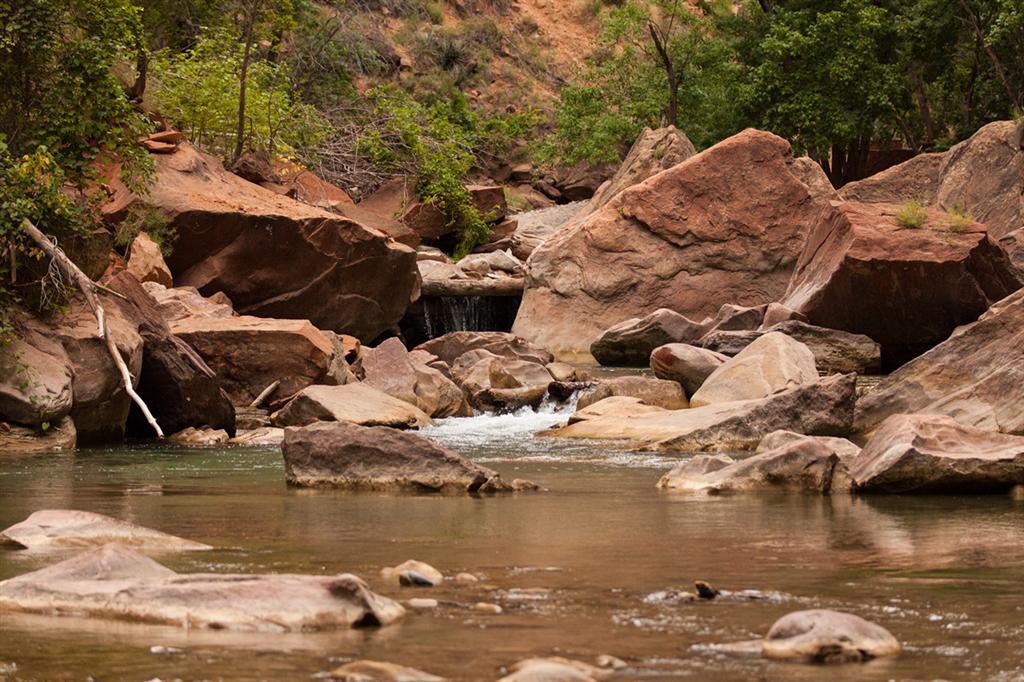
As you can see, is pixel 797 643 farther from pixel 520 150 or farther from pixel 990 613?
pixel 520 150

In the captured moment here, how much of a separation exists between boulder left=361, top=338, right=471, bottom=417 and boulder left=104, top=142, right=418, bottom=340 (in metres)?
3.89

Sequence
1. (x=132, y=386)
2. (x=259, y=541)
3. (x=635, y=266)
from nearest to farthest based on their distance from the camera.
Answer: (x=259, y=541) → (x=132, y=386) → (x=635, y=266)

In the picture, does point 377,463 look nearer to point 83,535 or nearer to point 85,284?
point 83,535

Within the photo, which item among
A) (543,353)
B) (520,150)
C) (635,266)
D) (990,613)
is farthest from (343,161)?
(990,613)

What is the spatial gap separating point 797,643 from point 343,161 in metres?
26.9

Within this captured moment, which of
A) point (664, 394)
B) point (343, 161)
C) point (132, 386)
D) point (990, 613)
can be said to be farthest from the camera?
point (343, 161)

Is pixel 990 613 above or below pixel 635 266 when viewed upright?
below

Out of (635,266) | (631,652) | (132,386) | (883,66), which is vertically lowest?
(631,652)

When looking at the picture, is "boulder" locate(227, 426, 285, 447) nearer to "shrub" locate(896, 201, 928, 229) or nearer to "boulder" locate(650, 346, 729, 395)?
"boulder" locate(650, 346, 729, 395)

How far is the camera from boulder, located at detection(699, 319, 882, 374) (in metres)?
20.8

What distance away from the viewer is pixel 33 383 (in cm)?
1383

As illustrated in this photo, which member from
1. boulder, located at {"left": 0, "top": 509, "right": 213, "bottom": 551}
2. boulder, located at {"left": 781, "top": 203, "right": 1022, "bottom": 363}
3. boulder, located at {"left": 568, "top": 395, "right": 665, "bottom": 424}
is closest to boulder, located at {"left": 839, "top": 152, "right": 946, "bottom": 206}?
boulder, located at {"left": 781, "top": 203, "right": 1022, "bottom": 363}

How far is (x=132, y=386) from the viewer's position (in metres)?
14.6

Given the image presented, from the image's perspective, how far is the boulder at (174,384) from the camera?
15.3m
